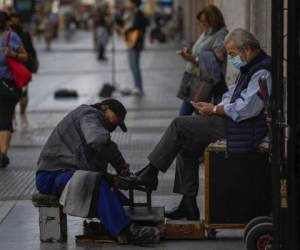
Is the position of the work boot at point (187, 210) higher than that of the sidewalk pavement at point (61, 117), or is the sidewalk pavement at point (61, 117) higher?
the work boot at point (187, 210)

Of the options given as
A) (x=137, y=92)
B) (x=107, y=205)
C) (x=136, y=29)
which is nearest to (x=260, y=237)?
(x=107, y=205)

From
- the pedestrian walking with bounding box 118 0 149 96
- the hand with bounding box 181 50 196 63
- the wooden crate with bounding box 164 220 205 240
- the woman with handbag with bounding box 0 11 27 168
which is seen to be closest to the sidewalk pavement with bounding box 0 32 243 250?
the wooden crate with bounding box 164 220 205 240

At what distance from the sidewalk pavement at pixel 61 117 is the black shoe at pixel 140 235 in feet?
0.28

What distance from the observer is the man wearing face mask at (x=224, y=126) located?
26.7 feet

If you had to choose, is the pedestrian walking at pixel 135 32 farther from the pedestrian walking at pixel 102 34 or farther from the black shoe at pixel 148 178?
the pedestrian walking at pixel 102 34

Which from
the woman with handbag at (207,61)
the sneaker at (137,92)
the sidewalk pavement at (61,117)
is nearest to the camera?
the sidewalk pavement at (61,117)

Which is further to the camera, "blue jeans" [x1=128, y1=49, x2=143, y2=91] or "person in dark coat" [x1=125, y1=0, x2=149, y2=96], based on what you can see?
"blue jeans" [x1=128, y1=49, x2=143, y2=91]

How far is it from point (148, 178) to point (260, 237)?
125 centimetres

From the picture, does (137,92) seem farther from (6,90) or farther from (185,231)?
(185,231)

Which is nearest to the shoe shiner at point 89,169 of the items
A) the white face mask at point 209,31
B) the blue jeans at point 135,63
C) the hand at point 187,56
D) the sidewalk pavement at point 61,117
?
the sidewalk pavement at point 61,117

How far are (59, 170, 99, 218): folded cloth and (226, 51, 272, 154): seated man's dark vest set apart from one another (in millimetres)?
1060

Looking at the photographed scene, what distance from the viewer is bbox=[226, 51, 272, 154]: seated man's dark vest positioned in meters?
Answer: 8.12

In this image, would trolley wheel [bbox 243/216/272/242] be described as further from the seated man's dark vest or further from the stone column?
the stone column

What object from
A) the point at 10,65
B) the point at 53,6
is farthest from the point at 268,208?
the point at 53,6
